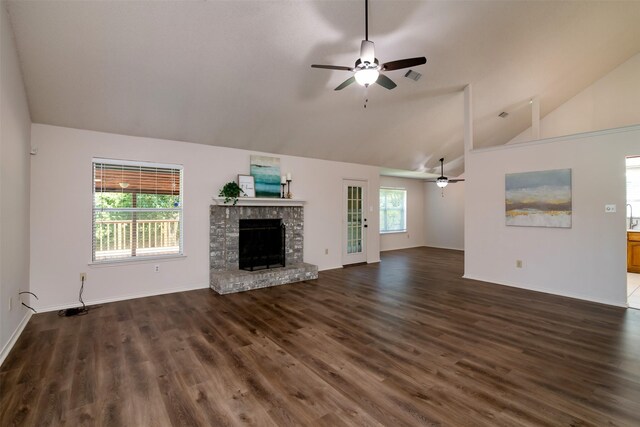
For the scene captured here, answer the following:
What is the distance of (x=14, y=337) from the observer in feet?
9.96

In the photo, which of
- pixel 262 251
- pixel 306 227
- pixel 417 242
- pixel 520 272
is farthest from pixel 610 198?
pixel 417 242

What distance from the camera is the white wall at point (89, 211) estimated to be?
397cm

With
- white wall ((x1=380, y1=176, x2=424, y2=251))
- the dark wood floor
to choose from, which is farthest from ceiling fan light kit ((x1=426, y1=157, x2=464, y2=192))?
the dark wood floor

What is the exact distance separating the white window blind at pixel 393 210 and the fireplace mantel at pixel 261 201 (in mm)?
4416

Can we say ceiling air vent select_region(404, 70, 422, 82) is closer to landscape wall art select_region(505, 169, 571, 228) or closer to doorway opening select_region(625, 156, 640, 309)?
landscape wall art select_region(505, 169, 571, 228)

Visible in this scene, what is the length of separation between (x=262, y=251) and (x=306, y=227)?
118 cm

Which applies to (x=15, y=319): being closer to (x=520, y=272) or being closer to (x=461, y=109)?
(x=520, y=272)

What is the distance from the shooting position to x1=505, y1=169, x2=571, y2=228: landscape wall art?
471cm

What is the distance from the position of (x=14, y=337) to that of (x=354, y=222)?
6.06m

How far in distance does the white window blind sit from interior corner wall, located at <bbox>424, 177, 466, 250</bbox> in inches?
43.4

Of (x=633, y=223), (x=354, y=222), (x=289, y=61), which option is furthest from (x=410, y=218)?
(x=289, y=61)

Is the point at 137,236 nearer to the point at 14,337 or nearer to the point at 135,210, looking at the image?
the point at 135,210

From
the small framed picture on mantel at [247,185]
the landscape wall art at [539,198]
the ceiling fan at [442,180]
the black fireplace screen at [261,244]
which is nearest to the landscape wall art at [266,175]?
the small framed picture on mantel at [247,185]

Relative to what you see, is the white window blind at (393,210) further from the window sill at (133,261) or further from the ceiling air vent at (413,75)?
the window sill at (133,261)
